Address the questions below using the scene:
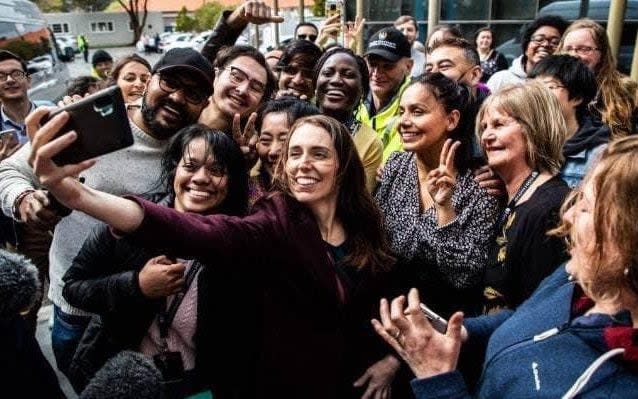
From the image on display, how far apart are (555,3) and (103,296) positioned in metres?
8.65

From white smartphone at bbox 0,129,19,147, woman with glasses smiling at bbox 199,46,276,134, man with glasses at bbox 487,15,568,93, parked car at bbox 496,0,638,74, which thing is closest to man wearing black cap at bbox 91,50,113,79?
white smartphone at bbox 0,129,19,147

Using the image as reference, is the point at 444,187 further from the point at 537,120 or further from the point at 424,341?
the point at 424,341

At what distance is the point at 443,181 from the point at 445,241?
0.81 feet

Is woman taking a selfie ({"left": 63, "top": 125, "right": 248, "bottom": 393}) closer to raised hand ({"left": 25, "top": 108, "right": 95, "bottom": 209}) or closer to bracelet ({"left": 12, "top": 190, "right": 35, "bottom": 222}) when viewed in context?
bracelet ({"left": 12, "top": 190, "right": 35, "bottom": 222})

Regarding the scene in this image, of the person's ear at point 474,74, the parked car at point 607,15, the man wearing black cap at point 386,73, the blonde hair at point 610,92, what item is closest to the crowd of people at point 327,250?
the blonde hair at point 610,92

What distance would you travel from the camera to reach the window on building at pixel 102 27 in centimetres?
5194

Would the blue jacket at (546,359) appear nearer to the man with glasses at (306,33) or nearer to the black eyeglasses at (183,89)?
the black eyeglasses at (183,89)

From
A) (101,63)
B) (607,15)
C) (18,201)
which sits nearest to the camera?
(18,201)

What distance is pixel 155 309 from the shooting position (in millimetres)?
1855

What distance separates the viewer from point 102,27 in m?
52.3

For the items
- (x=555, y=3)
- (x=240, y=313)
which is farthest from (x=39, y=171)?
(x=555, y=3)

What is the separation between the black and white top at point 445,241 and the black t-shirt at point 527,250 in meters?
0.09

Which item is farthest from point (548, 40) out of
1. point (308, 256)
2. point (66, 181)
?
point (66, 181)

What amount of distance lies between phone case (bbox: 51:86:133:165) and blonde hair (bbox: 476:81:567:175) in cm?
149
